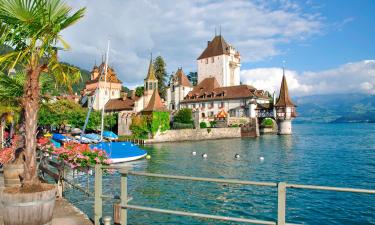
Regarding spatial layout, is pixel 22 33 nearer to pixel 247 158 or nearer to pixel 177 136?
pixel 247 158

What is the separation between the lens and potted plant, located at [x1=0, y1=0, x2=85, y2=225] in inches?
213

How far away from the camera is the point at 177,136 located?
6266 cm

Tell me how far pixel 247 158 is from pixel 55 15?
3330 centimetres

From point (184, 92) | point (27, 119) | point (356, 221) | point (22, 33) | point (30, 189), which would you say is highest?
point (184, 92)

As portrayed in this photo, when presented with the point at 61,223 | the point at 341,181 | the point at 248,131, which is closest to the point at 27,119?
the point at 61,223

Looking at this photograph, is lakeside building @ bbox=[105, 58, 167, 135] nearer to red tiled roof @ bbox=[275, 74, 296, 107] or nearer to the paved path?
red tiled roof @ bbox=[275, 74, 296, 107]

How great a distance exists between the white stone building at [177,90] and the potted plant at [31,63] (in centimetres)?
8333

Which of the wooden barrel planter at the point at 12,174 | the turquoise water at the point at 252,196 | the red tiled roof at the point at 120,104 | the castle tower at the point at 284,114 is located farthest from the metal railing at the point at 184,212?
the castle tower at the point at 284,114

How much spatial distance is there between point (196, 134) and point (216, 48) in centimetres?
4017

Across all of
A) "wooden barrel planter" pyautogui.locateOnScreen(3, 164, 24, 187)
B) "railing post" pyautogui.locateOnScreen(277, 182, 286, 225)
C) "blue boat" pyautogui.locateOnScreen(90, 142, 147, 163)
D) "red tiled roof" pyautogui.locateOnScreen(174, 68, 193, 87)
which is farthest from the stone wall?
"railing post" pyautogui.locateOnScreen(277, 182, 286, 225)

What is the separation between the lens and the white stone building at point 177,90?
3543 inches

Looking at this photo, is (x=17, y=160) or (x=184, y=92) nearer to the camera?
(x=17, y=160)

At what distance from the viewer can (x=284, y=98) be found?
80.4 metres

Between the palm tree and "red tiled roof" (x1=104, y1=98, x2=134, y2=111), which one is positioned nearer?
the palm tree
